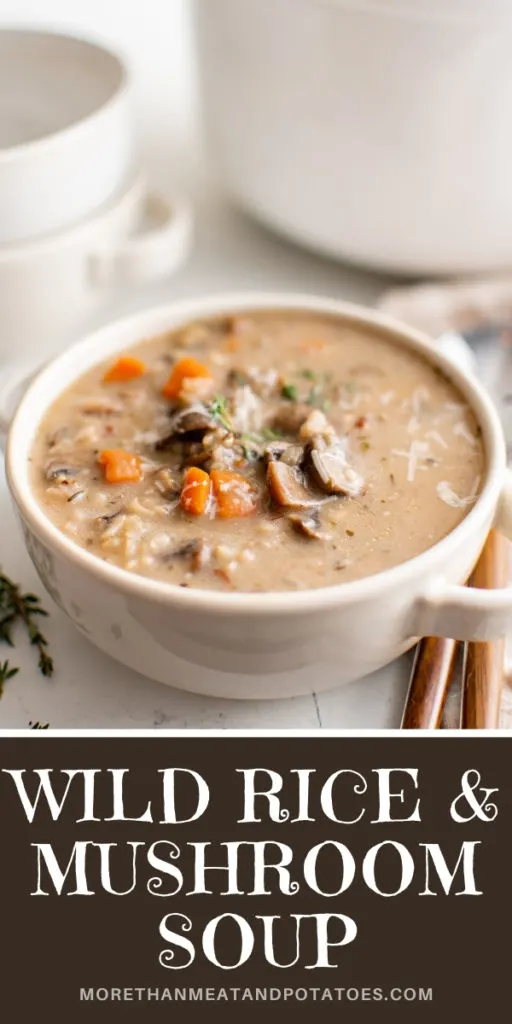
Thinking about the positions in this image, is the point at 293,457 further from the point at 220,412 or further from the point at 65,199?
the point at 65,199

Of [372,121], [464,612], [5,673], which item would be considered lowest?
[5,673]

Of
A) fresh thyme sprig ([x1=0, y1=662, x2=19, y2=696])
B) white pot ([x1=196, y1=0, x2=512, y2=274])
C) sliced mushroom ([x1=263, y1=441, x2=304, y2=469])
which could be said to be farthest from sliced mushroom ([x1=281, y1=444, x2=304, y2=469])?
white pot ([x1=196, y1=0, x2=512, y2=274])

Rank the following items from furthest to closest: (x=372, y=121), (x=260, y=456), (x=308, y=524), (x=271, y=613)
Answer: (x=372, y=121) < (x=260, y=456) < (x=308, y=524) < (x=271, y=613)

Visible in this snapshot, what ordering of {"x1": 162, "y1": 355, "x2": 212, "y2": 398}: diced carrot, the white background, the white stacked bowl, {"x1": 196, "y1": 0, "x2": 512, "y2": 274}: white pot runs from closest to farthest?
the white background, {"x1": 162, "y1": 355, "x2": 212, "y2": 398}: diced carrot, {"x1": 196, "y1": 0, "x2": 512, "y2": 274}: white pot, the white stacked bowl

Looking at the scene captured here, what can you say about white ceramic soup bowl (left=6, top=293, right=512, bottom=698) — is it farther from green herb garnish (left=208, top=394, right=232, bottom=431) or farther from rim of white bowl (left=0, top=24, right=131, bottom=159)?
rim of white bowl (left=0, top=24, right=131, bottom=159)

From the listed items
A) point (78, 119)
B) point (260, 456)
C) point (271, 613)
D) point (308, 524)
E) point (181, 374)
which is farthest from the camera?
point (78, 119)

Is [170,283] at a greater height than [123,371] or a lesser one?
lesser

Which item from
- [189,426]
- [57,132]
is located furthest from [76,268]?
[189,426]

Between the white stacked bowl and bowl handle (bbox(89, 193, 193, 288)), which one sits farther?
bowl handle (bbox(89, 193, 193, 288))
